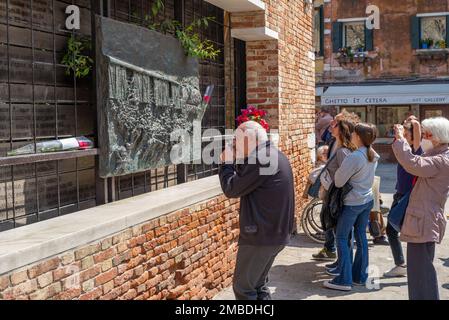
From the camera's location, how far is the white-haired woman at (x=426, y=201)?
15.9 feet

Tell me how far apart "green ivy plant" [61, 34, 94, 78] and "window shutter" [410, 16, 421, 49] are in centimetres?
2082

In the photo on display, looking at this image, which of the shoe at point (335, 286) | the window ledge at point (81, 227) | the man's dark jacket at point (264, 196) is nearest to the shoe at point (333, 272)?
the shoe at point (335, 286)

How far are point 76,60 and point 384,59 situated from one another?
68.8 feet

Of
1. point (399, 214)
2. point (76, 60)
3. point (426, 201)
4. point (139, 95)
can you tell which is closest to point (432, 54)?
point (399, 214)

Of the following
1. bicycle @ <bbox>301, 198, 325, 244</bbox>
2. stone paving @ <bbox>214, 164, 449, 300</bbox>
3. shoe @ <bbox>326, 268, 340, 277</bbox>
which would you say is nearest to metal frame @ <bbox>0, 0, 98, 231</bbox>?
stone paving @ <bbox>214, 164, 449, 300</bbox>

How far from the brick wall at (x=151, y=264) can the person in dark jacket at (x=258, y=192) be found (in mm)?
794

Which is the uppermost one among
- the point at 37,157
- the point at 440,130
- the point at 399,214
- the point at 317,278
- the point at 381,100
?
the point at 381,100

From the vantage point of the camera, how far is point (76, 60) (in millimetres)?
4602

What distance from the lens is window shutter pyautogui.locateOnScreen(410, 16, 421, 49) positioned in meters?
23.4

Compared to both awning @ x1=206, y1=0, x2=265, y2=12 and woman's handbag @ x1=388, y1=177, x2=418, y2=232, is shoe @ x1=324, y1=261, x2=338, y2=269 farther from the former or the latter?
awning @ x1=206, y1=0, x2=265, y2=12

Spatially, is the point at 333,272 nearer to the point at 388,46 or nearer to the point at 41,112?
the point at 41,112

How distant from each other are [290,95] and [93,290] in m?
5.51

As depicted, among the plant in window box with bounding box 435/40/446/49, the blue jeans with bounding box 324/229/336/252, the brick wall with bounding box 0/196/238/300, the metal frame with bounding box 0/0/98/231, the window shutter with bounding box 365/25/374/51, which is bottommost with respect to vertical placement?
the blue jeans with bounding box 324/229/336/252

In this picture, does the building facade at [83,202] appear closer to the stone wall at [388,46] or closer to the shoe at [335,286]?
the shoe at [335,286]
